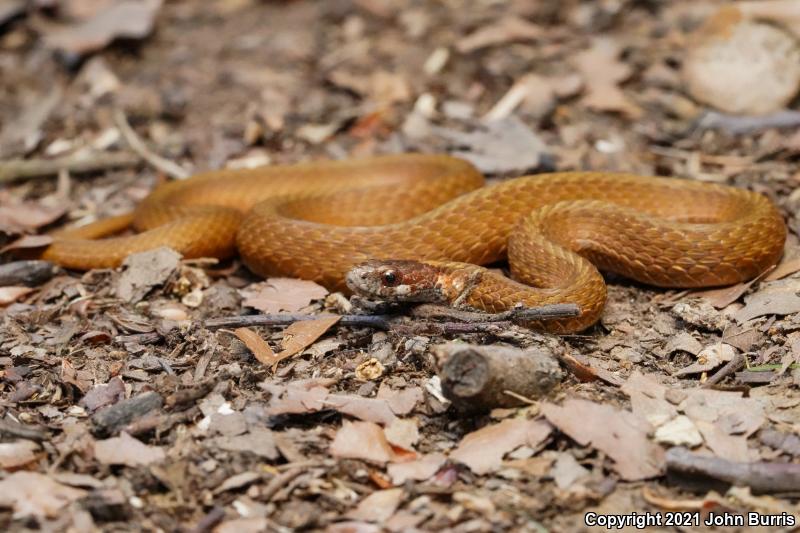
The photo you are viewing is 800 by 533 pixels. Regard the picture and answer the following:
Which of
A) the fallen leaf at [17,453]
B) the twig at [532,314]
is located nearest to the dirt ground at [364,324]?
the fallen leaf at [17,453]

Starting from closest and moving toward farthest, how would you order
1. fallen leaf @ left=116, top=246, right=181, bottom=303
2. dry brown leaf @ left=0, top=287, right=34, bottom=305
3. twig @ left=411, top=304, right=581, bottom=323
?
twig @ left=411, top=304, right=581, bottom=323, fallen leaf @ left=116, top=246, right=181, bottom=303, dry brown leaf @ left=0, top=287, right=34, bottom=305

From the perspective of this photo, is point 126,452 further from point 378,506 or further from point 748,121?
point 748,121

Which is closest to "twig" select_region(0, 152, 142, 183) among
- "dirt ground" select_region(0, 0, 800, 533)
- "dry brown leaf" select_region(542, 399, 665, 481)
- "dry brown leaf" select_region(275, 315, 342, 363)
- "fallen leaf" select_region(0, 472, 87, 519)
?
"dirt ground" select_region(0, 0, 800, 533)

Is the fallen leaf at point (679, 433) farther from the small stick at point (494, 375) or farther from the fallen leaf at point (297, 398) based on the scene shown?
the fallen leaf at point (297, 398)

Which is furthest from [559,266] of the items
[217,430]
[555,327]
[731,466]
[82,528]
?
[82,528]

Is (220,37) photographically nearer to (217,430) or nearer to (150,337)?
(150,337)

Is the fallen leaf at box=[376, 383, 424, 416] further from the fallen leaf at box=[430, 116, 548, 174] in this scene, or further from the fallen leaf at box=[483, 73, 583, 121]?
the fallen leaf at box=[483, 73, 583, 121]

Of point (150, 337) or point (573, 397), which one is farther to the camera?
point (150, 337)
